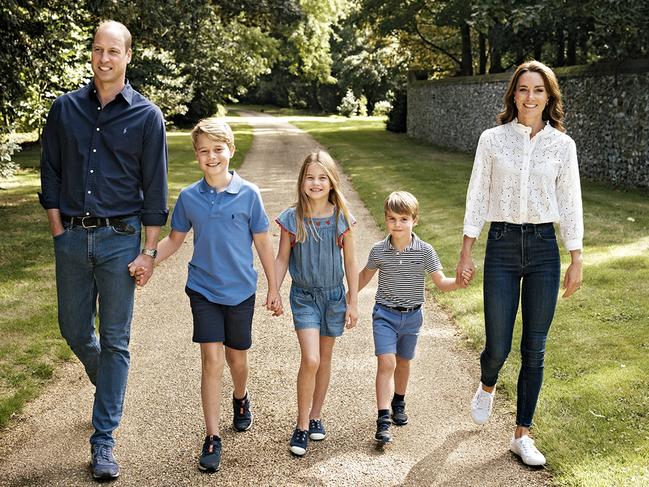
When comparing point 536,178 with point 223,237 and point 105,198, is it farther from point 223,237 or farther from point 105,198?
point 105,198

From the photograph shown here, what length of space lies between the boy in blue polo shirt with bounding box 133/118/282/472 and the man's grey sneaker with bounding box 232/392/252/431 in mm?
405

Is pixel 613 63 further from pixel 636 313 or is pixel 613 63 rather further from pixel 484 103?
pixel 636 313

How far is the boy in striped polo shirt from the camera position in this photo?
4.45 m

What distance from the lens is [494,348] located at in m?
4.23

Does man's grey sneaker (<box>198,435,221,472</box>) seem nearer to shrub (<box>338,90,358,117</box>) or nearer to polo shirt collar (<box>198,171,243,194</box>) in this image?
polo shirt collar (<box>198,171,243,194</box>)

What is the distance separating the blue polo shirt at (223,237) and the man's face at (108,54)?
0.75m

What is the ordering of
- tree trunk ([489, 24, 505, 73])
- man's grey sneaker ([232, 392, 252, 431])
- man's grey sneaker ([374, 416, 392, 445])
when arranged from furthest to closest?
tree trunk ([489, 24, 505, 73]) → man's grey sneaker ([232, 392, 252, 431]) → man's grey sneaker ([374, 416, 392, 445])

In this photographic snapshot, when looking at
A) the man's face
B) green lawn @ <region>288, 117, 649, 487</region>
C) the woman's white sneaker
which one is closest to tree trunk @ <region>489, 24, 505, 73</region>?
green lawn @ <region>288, 117, 649, 487</region>

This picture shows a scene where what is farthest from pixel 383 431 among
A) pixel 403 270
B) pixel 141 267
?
pixel 141 267

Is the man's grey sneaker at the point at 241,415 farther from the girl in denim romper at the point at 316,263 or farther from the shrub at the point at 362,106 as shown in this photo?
Answer: the shrub at the point at 362,106

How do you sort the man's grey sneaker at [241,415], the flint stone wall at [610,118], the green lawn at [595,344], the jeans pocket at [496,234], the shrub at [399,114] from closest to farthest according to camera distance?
the jeans pocket at [496,234]
the green lawn at [595,344]
the man's grey sneaker at [241,415]
the flint stone wall at [610,118]
the shrub at [399,114]

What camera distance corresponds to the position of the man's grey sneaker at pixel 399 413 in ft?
15.3

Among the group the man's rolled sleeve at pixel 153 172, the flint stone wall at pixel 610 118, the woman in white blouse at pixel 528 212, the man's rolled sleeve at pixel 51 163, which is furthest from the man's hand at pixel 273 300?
the flint stone wall at pixel 610 118

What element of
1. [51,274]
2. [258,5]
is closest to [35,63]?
[51,274]
